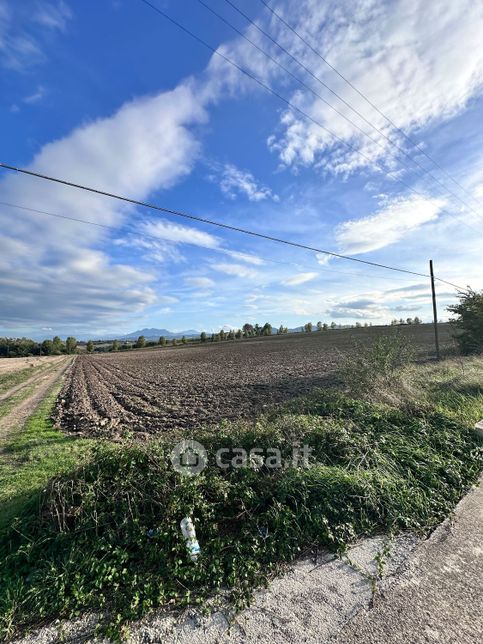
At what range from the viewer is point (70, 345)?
319 ft

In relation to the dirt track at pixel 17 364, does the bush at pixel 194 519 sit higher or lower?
higher

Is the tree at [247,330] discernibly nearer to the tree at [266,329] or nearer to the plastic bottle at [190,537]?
the tree at [266,329]

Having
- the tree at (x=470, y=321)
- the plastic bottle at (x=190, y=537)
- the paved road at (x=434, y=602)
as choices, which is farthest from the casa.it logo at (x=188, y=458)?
the tree at (x=470, y=321)

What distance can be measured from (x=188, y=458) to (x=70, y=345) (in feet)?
348

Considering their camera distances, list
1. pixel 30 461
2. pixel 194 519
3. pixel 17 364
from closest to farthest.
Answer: pixel 194 519, pixel 30 461, pixel 17 364

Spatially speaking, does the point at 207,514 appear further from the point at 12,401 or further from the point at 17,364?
the point at 17,364

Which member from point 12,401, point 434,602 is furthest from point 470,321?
point 12,401

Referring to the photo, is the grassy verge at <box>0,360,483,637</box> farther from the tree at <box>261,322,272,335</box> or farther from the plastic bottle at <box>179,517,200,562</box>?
the tree at <box>261,322,272,335</box>

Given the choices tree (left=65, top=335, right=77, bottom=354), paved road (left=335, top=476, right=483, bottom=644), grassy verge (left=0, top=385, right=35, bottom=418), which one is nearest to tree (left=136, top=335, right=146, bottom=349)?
tree (left=65, top=335, right=77, bottom=354)

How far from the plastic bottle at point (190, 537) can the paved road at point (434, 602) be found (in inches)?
50.3

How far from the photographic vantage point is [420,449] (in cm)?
491

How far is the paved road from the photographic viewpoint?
220 cm

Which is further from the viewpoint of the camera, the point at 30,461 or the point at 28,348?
the point at 28,348

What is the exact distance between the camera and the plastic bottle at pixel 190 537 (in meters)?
2.89
